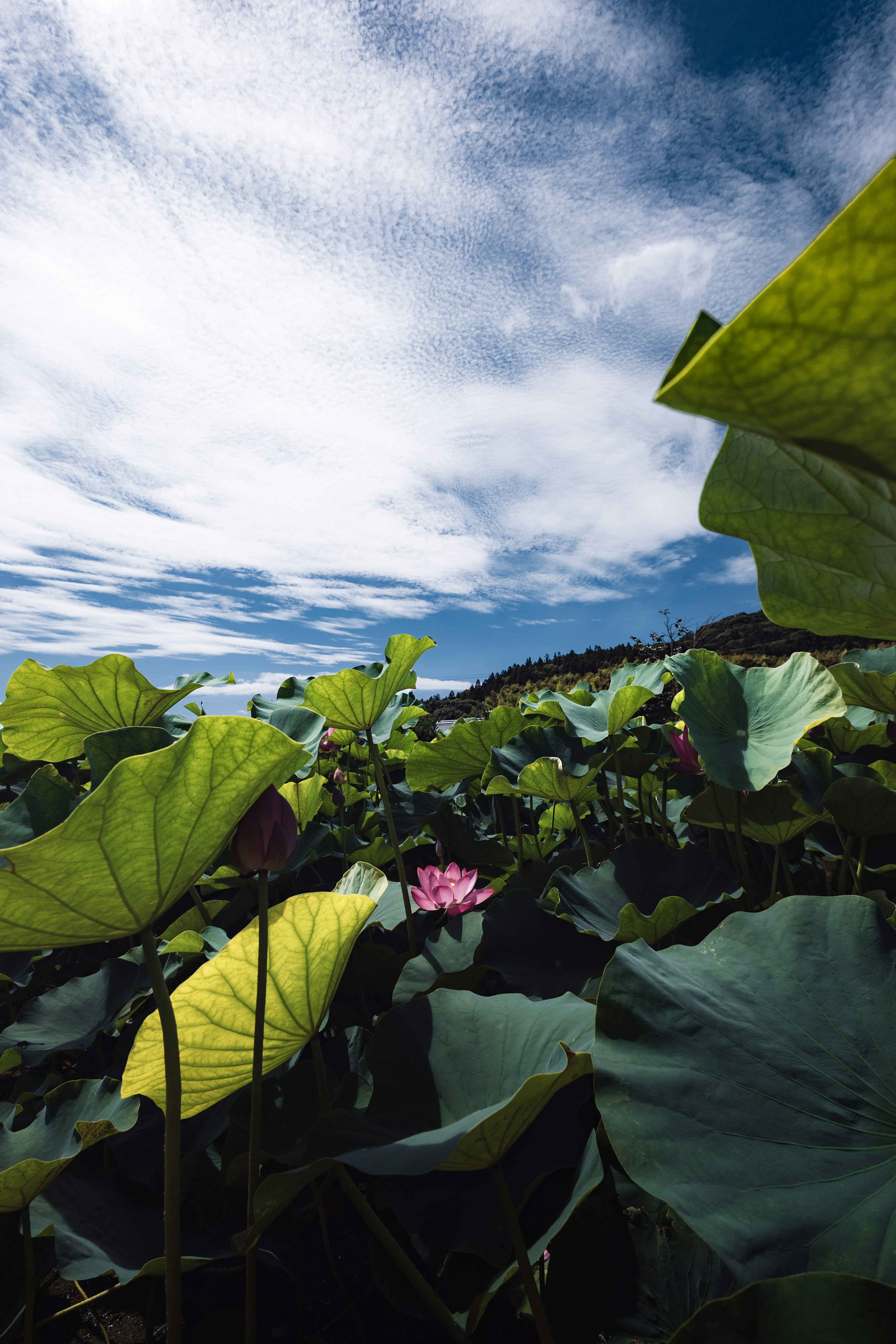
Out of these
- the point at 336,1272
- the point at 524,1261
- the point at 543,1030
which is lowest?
the point at 336,1272

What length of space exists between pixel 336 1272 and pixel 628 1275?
564 millimetres

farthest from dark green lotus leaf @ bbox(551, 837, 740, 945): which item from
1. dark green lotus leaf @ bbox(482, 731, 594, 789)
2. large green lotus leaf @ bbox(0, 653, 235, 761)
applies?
large green lotus leaf @ bbox(0, 653, 235, 761)

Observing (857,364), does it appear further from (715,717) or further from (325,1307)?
(325,1307)

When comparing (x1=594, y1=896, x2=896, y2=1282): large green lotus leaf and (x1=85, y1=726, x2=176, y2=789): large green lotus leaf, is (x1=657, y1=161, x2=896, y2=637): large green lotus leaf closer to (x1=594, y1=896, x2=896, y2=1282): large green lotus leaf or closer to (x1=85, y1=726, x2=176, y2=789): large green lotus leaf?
(x1=594, y1=896, x2=896, y2=1282): large green lotus leaf

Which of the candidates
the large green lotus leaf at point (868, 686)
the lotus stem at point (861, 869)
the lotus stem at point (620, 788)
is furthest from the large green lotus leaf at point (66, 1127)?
the large green lotus leaf at point (868, 686)

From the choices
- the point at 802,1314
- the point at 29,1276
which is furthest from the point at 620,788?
the point at 29,1276

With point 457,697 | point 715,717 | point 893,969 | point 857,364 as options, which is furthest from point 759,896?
point 457,697

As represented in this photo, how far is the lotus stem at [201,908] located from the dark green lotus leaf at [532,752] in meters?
0.90

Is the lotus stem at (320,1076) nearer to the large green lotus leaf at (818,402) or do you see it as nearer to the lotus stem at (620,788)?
the large green lotus leaf at (818,402)

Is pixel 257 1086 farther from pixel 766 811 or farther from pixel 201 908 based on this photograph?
pixel 766 811

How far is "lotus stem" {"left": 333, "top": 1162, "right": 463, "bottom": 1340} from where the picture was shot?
708 millimetres

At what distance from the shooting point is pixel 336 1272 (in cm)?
101

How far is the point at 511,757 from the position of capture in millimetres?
1894

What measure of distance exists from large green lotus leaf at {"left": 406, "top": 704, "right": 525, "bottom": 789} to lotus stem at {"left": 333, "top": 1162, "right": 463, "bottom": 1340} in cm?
129
